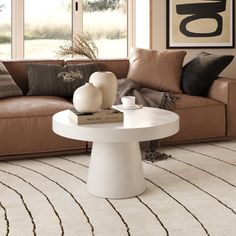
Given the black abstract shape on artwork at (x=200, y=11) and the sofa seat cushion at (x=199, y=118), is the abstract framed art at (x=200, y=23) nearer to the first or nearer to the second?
the black abstract shape on artwork at (x=200, y=11)

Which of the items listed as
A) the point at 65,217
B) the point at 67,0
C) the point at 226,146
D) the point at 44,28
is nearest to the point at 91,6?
the point at 67,0

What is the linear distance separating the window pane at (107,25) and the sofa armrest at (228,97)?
184cm

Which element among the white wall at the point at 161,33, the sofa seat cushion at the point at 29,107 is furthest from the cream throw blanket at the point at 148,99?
the white wall at the point at 161,33

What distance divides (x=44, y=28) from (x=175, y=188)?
312 cm

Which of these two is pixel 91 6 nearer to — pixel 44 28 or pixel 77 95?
pixel 44 28

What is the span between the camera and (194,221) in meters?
2.30

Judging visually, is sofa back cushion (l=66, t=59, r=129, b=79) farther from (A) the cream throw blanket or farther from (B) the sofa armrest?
(B) the sofa armrest

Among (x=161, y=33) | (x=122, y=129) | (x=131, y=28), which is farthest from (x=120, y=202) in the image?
(x=131, y=28)

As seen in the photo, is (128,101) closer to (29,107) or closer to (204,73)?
(29,107)

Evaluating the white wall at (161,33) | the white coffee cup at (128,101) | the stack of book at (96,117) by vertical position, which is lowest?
the stack of book at (96,117)

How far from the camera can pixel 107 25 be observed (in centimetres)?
547

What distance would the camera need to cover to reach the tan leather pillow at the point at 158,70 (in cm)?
414

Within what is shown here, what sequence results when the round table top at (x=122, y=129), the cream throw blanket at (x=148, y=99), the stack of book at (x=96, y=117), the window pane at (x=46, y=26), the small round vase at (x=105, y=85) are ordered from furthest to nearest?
the window pane at (x=46, y=26)
the cream throw blanket at (x=148, y=99)
the small round vase at (x=105, y=85)
the stack of book at (x=96, y=117)
the round table top at (x=122, y=129)

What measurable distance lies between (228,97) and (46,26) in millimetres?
2420
